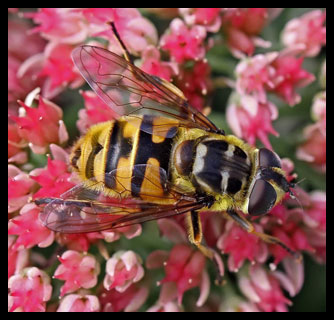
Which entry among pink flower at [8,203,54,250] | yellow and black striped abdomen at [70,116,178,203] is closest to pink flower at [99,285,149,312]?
pink flower at [8,203,54,250]

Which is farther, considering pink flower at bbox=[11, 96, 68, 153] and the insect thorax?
pink flower at bbox=[11, 96, 68, 153]

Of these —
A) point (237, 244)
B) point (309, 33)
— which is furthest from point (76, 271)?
point (309, 33)

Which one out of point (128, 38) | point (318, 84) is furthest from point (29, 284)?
point (318, 84)

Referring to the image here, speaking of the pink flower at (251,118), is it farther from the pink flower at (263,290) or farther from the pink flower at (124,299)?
the pink flower at (124,299)

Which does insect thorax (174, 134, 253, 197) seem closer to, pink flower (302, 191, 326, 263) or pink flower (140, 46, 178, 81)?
pink flower (140, 46, 178, 81)

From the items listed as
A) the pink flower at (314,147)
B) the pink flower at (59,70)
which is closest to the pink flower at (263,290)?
the pink flower at (314,147)

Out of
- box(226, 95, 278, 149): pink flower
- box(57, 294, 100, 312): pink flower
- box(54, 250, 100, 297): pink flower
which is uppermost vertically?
box(226, 95, 278, 149): pink flower

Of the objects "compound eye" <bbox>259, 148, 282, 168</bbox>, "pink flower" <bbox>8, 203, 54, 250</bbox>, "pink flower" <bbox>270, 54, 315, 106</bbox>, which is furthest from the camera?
"pink flower" <bbox>270, 54, 315, 106</bbox>

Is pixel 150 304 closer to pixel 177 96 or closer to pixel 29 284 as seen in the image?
pixel 29 284
